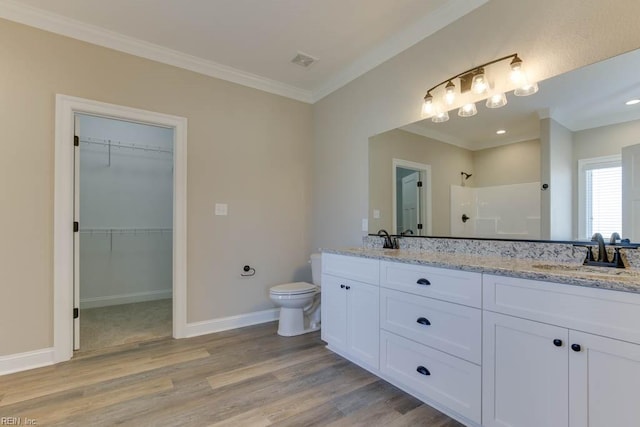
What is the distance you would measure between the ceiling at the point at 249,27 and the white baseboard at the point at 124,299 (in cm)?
300

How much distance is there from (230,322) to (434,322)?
7.03 feet

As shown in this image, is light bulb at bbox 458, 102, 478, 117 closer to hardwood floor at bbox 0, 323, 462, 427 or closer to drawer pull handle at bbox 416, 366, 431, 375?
drawer pull handle at bbox 416, 366, 431, 375

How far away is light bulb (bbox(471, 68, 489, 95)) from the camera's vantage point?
1995 millimetres

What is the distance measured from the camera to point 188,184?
2.92 metres

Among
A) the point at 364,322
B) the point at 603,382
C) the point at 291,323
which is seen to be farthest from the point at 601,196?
the point at 291,323

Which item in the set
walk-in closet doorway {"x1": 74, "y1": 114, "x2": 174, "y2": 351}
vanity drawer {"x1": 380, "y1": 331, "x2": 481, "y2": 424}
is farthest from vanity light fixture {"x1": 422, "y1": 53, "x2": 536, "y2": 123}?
walk-in closet doorway {"x1": 74, "y1": 114, "x2": 174, "y2": 351}

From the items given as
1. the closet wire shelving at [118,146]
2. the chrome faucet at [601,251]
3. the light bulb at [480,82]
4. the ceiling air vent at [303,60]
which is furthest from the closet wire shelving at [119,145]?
the chrome faucet at [601,251]

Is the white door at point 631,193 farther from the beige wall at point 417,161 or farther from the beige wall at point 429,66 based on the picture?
the beige wall at point 417,161

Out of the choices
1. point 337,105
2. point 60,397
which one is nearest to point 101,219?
point 60,397

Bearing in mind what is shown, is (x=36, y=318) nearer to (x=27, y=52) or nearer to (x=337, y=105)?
(x=27, y=52)

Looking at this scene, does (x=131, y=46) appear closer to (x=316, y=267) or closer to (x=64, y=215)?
(x=64, y=215)

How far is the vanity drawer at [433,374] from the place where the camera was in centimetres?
154

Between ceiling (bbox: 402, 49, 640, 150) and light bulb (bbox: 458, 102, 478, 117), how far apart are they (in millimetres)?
25

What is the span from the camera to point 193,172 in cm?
294
